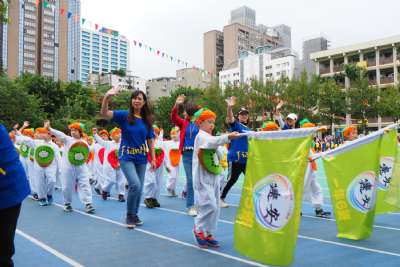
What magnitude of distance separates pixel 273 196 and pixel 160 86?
334 feet

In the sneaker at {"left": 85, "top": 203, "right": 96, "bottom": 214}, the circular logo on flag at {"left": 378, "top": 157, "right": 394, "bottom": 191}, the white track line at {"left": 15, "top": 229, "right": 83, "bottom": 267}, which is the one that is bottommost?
the white track line at {"left": 15, "top": 229, "right": 83, "bottom": 267}

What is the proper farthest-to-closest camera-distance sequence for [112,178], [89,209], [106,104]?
[112,178] < [89,209] < [106,104]

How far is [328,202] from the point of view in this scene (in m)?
9.59

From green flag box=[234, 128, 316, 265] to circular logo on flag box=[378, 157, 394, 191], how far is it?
10.7 ft

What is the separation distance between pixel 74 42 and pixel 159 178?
204ft

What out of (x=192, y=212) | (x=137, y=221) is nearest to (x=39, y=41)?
(x=192, y=212)

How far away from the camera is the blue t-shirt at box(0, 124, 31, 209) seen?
3.15 m

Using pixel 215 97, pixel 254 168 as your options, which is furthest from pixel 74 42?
pixel 254 168

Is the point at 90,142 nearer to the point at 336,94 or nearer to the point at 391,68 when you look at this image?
the point at 336,94

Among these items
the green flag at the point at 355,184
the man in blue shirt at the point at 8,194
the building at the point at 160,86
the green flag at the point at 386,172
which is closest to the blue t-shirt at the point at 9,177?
the man in blue shirt at the point at 8,194

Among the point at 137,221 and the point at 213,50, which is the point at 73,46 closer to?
the point at 137,221

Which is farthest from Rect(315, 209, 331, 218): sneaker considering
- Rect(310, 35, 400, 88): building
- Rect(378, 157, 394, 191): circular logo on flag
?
Rect(310, 35, 400, 88): building

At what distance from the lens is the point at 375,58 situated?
57.2 metres

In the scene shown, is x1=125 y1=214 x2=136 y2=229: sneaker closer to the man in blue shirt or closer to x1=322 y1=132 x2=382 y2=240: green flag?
x1=322 y1=132 x2=382 y2=240: green flag
